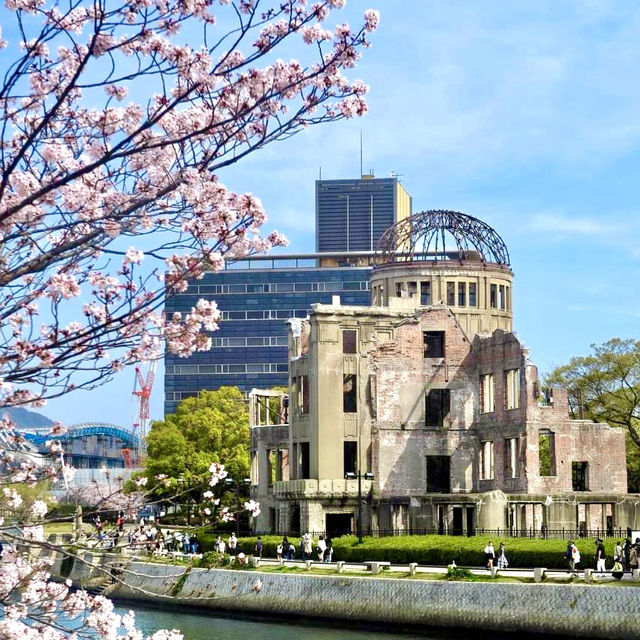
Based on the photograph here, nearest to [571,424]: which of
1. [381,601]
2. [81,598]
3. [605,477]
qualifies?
[605,477]

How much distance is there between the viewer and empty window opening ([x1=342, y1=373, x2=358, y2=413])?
7712 cm

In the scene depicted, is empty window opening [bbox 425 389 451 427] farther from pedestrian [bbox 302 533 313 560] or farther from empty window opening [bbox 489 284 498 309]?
pedestrian [bbox 302 533 313 560]

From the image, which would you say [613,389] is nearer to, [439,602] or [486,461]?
[486,461]

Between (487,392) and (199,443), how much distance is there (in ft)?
113

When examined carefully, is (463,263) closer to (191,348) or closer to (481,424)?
(481,424)

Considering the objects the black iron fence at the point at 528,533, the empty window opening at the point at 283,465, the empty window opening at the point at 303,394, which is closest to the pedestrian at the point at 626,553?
the black iron fence at the point at 528,533

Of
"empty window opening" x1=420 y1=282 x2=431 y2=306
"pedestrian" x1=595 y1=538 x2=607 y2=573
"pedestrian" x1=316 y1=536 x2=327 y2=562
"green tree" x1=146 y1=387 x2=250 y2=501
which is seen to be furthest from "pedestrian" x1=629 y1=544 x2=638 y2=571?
"green tree" x1=146 y1=387 x2=250 y2=501

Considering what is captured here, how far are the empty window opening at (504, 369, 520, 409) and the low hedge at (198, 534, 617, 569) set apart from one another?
1200 centimetres

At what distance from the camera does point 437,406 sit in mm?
76375

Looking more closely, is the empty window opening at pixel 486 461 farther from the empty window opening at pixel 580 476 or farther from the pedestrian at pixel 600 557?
the pedestrian at pixel 600 557

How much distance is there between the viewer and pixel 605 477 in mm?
71188

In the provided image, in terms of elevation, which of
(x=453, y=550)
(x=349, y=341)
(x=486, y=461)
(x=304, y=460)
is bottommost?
(x=453, y=550)

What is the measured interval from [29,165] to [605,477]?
5816 cm

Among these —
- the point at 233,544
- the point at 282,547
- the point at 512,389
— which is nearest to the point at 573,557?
the point at 282,547
